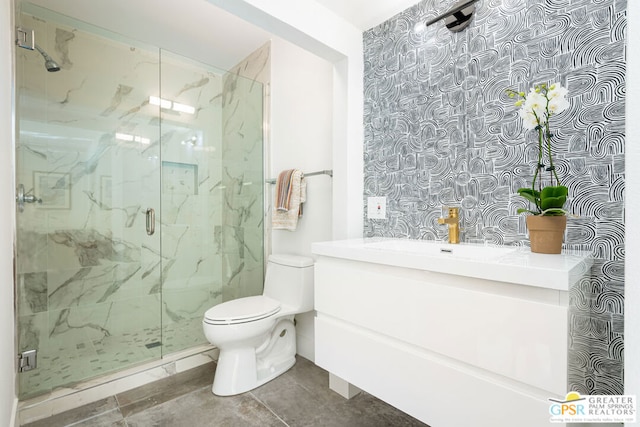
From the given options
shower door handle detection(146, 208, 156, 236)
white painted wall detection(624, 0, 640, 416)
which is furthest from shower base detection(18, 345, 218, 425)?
white painted wall detection(624, 0, 640, 416)

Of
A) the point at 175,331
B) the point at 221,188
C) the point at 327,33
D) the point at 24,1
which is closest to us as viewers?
the point at 327,33

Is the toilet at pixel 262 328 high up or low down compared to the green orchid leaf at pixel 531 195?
down

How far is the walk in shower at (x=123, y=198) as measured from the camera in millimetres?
1802

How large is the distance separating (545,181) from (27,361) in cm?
264

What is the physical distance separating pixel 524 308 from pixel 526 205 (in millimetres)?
564

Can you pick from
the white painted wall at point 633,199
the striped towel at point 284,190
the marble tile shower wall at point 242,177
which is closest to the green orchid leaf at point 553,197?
the white painted wall at point 633,199

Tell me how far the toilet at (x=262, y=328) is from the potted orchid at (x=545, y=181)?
1244mm

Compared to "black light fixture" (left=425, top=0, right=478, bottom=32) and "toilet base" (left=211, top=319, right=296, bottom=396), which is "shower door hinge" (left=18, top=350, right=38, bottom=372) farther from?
"black light fixture" (left=425, top=0, right=478, bottom=32)

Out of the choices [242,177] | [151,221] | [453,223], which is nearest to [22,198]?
[151,221]

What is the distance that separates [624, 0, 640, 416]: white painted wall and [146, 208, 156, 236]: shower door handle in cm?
235

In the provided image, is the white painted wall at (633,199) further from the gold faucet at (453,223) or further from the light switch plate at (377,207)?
the light switch plate at (377,207)

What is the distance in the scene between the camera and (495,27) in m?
1.30

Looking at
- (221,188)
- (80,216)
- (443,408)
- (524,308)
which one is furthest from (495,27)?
(80,216)

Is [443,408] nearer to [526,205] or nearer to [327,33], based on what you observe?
[526,205]
